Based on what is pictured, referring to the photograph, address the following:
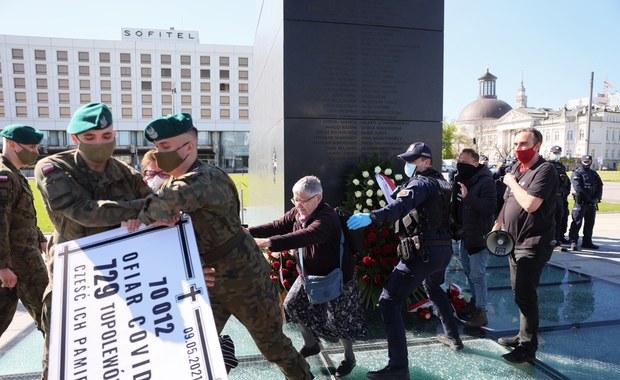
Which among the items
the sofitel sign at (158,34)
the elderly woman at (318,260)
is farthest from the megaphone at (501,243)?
the sofitel sign at (158,34)

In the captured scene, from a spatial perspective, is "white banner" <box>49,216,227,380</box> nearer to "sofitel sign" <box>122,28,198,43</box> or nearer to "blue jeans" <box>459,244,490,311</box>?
"blue jeans" <box>459,244,490,311</box>

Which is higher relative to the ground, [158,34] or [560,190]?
[158,34]

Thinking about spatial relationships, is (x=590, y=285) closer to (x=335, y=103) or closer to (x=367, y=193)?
(x=367, y=193)

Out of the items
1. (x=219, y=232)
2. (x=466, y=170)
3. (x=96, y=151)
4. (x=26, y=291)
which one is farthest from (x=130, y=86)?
(x=219, y=232)

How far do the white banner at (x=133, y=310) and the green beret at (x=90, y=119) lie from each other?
2.02ft

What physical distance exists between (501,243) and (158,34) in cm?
8740

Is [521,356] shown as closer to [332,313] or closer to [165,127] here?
[332,313]

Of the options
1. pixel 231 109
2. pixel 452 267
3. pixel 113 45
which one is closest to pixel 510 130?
pixel 231 109

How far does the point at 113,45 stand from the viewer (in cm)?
6819

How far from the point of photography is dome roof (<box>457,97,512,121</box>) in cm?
13525

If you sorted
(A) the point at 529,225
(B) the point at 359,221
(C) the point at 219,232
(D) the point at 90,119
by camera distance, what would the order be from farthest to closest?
(A) the point at 529,225 < (B) the point at 359,221 < (C) the point at 219,232 < (D) the point at 90,119

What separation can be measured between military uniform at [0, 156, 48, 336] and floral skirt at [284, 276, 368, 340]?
201 centimetres

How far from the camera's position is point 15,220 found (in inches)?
132

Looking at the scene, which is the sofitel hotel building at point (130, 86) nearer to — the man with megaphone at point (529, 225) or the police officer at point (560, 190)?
the police officer at point (560, 190)
